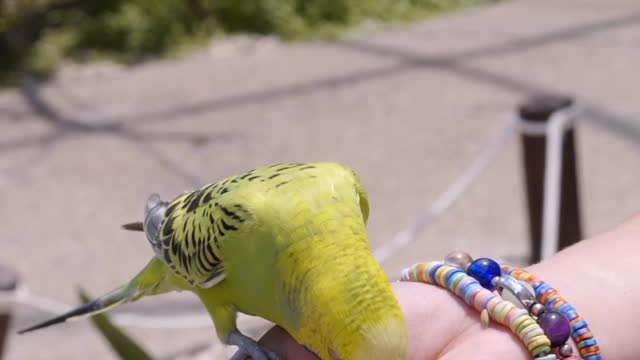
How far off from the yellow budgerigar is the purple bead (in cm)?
17

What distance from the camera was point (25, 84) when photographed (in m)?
→ 4.50

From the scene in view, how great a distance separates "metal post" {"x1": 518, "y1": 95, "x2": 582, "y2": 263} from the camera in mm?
2139

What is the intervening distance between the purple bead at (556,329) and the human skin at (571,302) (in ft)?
0.18

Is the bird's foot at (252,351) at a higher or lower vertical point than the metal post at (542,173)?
higher

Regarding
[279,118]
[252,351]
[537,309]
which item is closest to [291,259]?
[252,351]

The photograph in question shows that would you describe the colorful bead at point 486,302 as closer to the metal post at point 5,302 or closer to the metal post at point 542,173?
the metal post at point 5,302

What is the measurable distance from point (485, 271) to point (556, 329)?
0.36 feet

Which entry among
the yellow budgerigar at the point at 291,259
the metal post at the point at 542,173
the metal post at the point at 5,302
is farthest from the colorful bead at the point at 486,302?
the metal post at the point at 542,173

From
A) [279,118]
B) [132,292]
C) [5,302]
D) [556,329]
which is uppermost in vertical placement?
[556,329]

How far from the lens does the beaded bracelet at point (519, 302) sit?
0.89 metres

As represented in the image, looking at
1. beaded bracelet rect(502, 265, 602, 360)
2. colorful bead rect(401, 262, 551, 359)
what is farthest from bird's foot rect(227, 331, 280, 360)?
beaded bracelet rect(502, 265, 602, 360)

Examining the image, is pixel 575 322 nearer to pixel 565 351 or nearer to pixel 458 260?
pixel 565 351

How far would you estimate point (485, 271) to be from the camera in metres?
0.97

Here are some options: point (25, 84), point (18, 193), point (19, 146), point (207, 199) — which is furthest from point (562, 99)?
point (25, 84)
